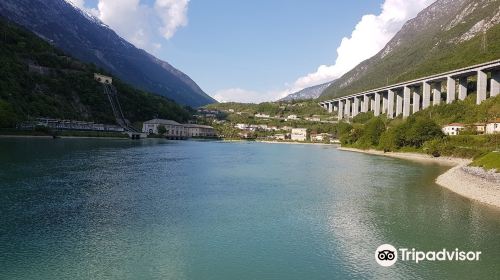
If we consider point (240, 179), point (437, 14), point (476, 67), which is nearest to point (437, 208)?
point (240, 179)

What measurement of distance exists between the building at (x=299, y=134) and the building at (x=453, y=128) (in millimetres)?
66182

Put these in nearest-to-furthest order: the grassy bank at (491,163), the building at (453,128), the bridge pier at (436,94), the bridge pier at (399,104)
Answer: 1. the grassy bank at (491,163)
2. the building at (453,128)
3. the bridge pier at (436,94)
4. the bridge pier at (399,104)

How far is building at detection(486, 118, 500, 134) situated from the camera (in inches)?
1977

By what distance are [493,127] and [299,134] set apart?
80370mm

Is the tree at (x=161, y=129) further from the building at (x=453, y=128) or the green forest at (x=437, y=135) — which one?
the building at (x=453, y=128)

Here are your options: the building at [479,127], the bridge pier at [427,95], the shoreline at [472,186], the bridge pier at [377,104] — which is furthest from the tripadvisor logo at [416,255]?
the bridge pier at [377,104]

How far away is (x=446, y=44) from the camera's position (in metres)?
121

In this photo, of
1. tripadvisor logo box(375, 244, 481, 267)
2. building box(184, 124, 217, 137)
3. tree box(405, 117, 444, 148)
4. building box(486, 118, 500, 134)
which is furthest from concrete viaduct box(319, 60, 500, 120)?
tripadvisor logo box(375, 244, 481, 267)

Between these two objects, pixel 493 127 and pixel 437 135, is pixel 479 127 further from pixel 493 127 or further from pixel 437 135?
pixel 437 135

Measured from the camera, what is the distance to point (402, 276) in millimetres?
11820

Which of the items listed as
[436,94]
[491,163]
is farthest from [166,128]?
[491,163]

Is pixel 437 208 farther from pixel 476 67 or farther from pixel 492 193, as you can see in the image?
pixel 476 67

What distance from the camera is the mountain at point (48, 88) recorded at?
76.8 meters

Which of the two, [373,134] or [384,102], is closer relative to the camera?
[373,134]
